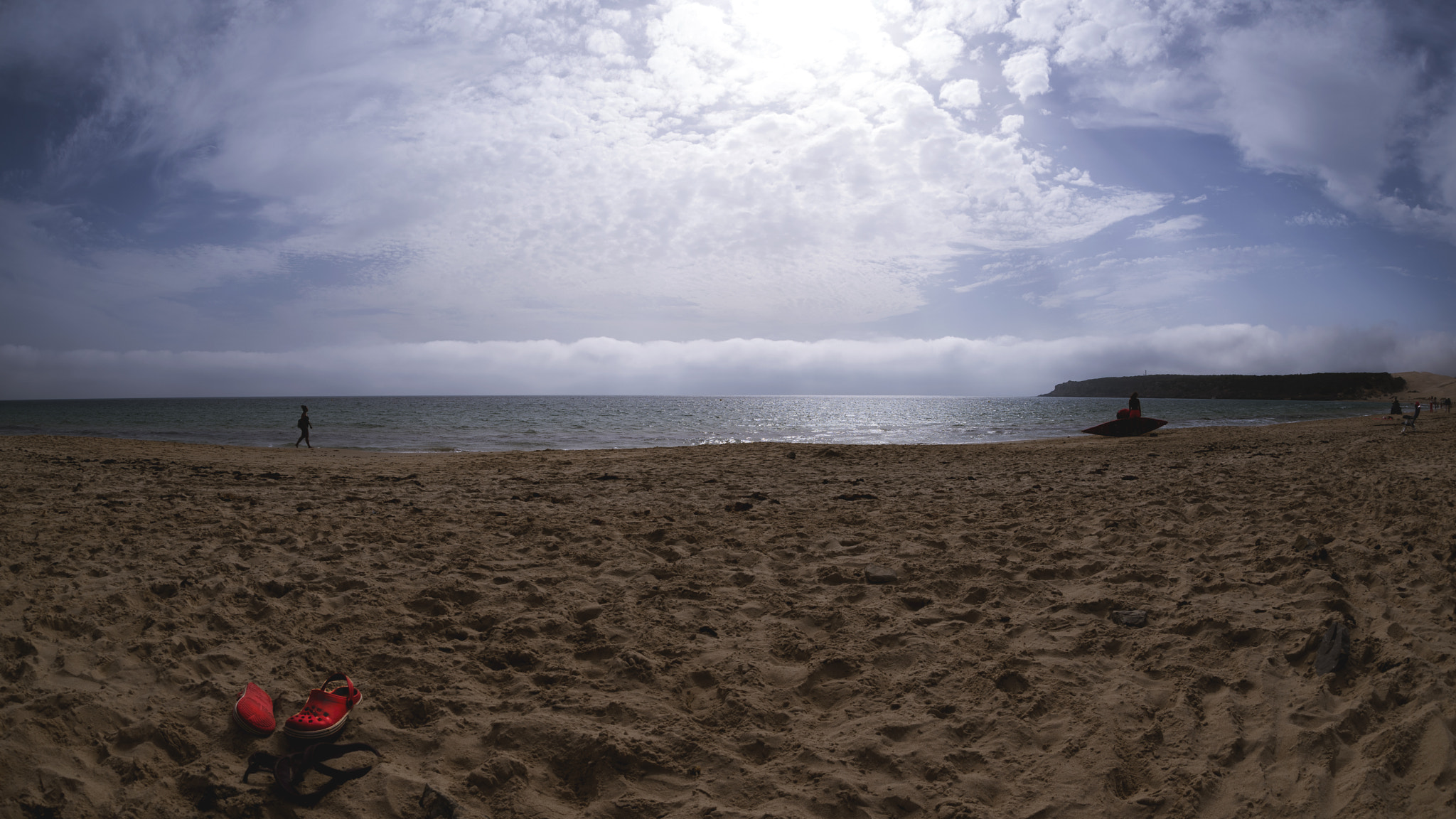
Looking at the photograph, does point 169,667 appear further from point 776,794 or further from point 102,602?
point 776,794

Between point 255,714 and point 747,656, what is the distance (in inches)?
96.6

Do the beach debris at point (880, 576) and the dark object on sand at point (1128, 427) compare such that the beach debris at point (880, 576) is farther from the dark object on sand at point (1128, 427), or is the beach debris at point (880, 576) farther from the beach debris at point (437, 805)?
the dark object on sand at point (1128, 427)

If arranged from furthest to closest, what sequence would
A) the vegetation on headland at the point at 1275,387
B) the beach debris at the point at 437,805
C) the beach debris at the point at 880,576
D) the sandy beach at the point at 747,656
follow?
the vegetation on headland at the point at 1275,387 < the beach debris at the point at 880,576 < the sandy beach at the point at 747,656 < the beach debris at the point at 437,805

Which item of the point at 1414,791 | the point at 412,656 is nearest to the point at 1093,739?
the point at 1414,791

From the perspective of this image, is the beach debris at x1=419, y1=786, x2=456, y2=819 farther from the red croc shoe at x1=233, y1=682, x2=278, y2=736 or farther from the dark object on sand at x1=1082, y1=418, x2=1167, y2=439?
the dark object on sand at x1=1082, y1=418, x2=1167, y2=439

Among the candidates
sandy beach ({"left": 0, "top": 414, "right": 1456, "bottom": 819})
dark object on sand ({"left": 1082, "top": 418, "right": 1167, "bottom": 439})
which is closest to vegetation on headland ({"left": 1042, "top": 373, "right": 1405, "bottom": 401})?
dark object on sand ({"left": 1082, "top": 418, "right": 1167, "bottom": 439})

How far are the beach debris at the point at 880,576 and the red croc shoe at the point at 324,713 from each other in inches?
137

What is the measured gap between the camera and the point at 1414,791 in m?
2.35

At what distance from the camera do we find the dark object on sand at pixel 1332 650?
3.24m

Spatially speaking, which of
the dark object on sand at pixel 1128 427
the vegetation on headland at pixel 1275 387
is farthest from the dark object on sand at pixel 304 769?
the vegetation on headland at pixel 1275 387

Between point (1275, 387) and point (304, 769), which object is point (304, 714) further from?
point (1275, 387)

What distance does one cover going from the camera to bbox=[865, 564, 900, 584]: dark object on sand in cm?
486

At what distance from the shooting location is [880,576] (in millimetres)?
4898

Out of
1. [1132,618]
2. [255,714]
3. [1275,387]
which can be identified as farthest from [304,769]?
[1275,387]
